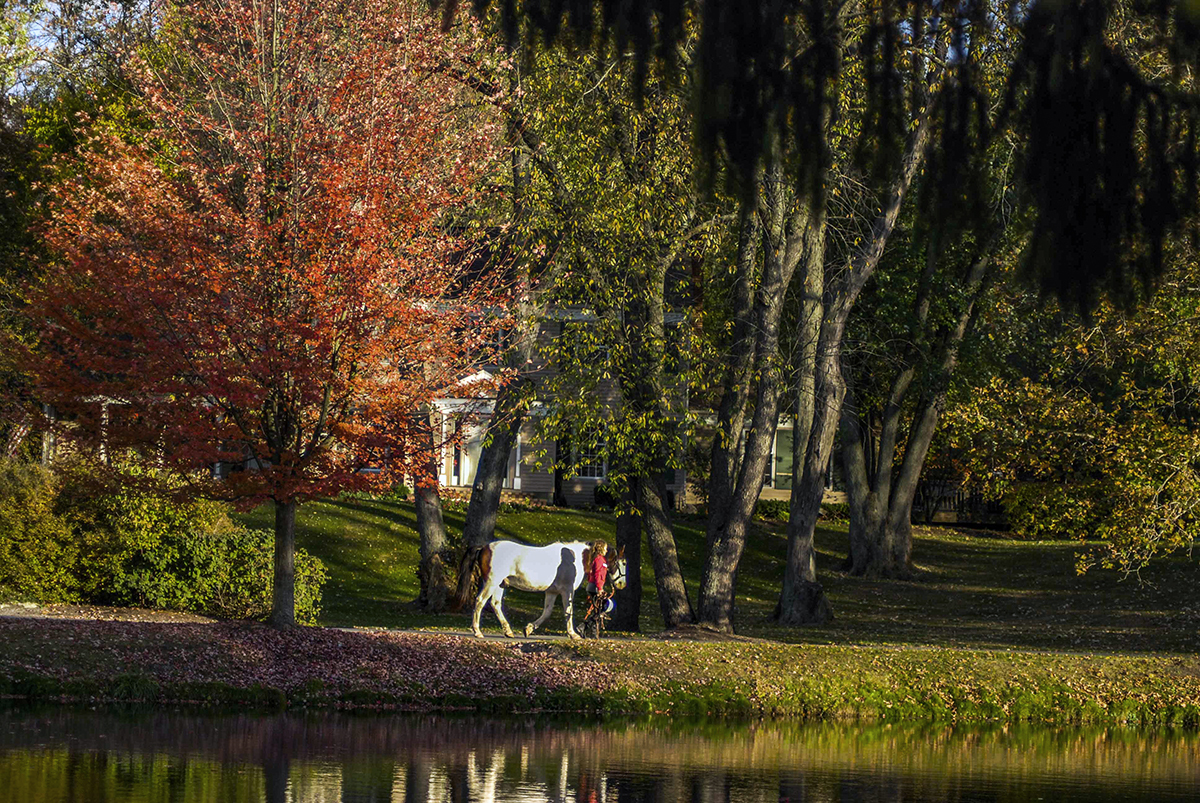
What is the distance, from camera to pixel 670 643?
2369 cm

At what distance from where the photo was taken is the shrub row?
2608 centimetres

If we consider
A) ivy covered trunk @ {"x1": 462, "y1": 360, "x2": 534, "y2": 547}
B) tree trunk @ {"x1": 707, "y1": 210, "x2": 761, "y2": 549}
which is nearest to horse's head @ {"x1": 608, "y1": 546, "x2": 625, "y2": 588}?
tree trunk @ {"x1": 707, "y1": 210, "x2": 761, "y2": 549}

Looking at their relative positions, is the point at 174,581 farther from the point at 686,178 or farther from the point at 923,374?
the point at 923,374

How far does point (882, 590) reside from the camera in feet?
141

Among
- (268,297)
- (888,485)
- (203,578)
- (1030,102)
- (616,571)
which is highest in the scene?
(268,297)

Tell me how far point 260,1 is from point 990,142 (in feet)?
60.4

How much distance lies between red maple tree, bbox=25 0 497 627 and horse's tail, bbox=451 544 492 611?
2.47 metres

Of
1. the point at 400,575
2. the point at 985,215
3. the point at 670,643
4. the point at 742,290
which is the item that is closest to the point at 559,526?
the point at 400,575

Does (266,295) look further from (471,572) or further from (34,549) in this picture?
(471,572)

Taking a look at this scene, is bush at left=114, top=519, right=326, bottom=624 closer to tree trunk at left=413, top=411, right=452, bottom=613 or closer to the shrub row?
the shrub row

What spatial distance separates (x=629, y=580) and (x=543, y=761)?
1285 centimetres

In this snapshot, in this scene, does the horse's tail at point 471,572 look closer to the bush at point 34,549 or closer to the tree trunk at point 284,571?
the tree trunk at point 284,571

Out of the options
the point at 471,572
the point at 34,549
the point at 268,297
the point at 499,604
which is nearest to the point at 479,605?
the point at 499,604

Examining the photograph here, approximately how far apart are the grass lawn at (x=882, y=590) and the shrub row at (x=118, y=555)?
2.46 metres
